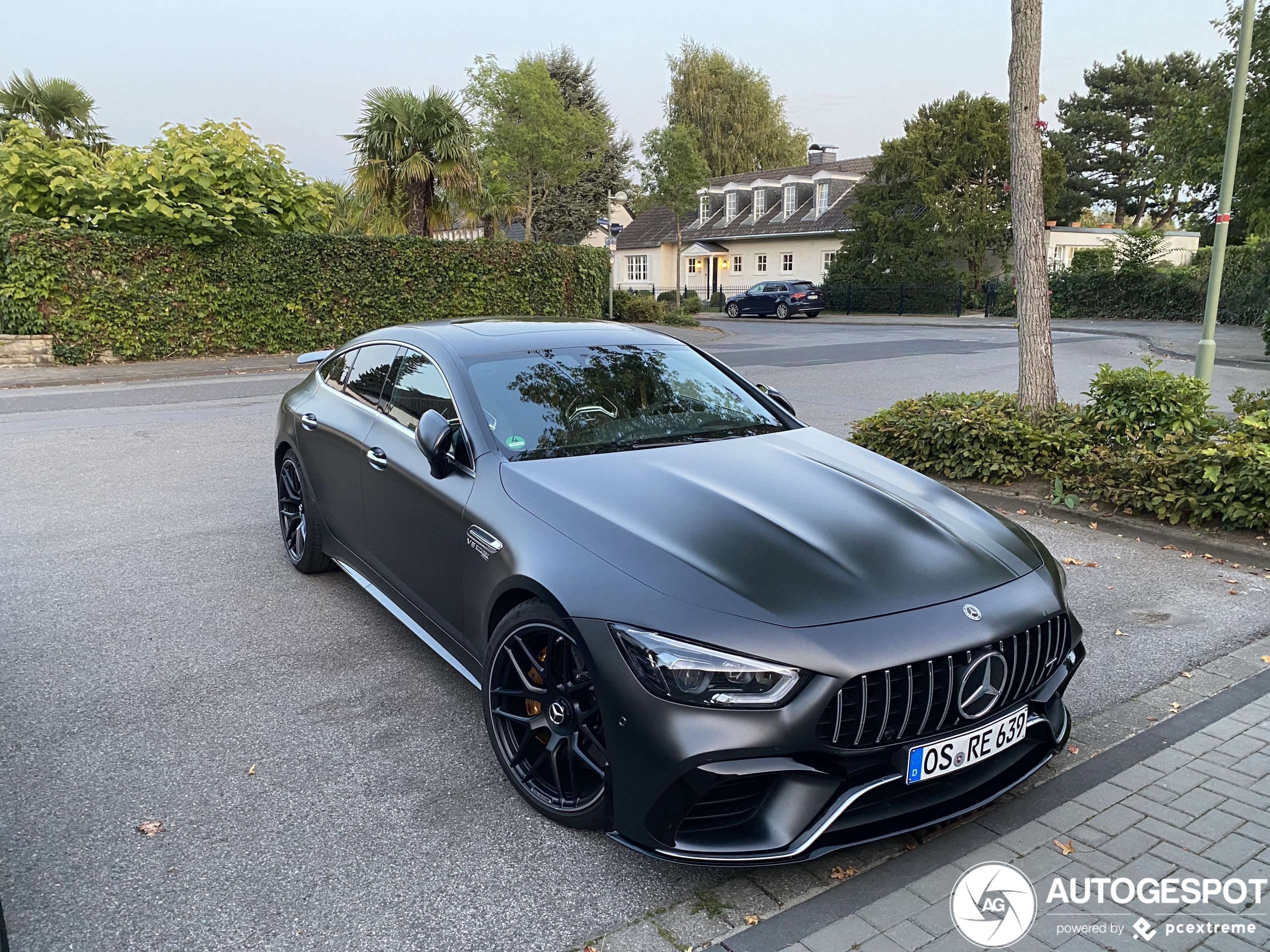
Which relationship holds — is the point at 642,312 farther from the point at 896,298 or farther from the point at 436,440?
the point at 436,440

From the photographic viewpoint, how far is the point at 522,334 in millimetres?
4465

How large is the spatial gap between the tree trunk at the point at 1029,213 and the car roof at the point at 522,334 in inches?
161

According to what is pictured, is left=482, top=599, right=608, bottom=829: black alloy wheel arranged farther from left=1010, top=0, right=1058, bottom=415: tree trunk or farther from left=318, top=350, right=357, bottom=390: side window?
left=1010, top=0, right=1058, bottom=415: tree trunk

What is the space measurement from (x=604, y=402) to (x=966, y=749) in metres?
2.02

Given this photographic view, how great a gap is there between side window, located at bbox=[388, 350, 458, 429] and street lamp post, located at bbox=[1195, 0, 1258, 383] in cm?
884

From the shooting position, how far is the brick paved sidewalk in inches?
101

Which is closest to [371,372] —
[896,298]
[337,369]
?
[337,369]

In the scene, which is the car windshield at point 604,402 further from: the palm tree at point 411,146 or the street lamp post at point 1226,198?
the palm tree at point 411,146

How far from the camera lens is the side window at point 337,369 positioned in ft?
17.2

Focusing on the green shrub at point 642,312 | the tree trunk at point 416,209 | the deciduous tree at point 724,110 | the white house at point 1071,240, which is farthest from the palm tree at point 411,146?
the deciduous tree at point 724,110

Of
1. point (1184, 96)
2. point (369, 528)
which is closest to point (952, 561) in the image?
point (369, 528)

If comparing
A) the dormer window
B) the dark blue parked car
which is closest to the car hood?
the dark blue parked car

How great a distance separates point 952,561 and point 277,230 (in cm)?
1938

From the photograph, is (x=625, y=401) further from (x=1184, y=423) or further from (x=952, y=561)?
(x=1184, y=423)
